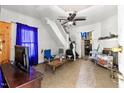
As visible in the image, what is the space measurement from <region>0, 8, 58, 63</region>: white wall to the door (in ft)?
0.58

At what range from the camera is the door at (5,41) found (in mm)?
2260

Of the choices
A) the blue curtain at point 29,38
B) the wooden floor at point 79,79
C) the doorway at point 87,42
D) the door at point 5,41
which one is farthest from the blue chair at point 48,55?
the door at point 5,41

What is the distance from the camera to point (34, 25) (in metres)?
3.29

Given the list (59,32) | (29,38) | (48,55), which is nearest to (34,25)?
(29,38)

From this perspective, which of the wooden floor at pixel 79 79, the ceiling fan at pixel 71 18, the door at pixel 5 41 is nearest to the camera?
the wooden floor at pixel 79 79

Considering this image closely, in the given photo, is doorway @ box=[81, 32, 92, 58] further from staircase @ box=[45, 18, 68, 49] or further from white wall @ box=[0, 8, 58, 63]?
white wall @ box=[0, 8, 58, 63]

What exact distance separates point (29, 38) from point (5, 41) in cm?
86

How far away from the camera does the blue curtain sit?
9.26 feet

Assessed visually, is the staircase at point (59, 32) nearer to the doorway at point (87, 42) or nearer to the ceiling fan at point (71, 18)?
the ceiling fan at point (71, 18)

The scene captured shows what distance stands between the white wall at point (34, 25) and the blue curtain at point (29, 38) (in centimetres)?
12

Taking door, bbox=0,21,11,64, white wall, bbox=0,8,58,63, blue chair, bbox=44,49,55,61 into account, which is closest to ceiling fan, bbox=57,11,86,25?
white wall, bbox=0,8,58,63

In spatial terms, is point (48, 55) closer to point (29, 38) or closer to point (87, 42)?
point (29, 38)

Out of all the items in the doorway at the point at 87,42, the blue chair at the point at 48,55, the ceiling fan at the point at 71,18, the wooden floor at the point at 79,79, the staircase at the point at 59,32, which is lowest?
the wooden floor at the point at 79,79
